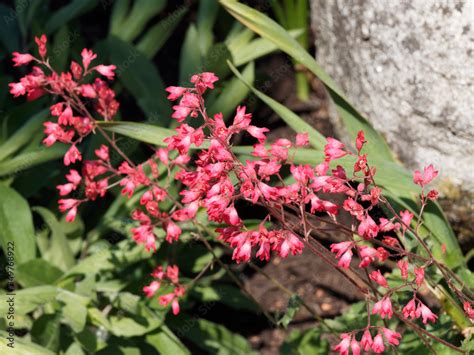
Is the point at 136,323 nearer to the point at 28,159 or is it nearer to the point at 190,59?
the point at 28,159

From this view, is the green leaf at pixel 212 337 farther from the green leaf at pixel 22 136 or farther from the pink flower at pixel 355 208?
the pink flower at pixel 355 208

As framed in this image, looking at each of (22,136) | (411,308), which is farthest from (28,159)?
(411,308)

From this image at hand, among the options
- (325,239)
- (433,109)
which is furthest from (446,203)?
(325,239)

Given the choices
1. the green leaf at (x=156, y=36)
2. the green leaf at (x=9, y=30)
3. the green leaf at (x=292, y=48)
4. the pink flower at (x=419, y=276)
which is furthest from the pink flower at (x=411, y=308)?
the green leaf at (x=9, y=30)

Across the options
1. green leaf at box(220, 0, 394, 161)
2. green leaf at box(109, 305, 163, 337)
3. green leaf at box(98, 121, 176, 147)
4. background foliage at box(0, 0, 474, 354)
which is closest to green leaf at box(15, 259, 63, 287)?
background foliage at box(0, 0, 474, 354)

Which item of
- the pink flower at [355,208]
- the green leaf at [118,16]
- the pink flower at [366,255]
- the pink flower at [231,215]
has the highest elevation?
the pink flower at [355,208]

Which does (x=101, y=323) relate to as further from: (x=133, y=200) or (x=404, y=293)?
(x=404, y=293)
